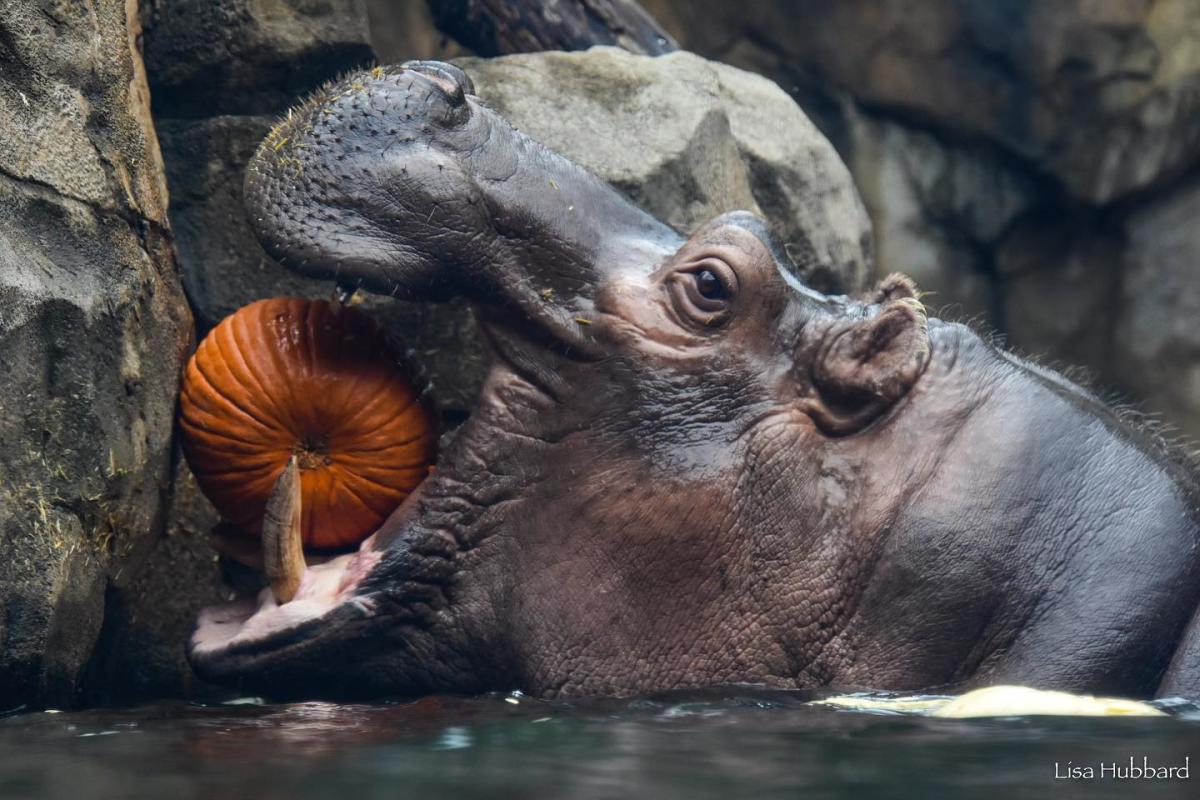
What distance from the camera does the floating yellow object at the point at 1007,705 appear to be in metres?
3.08

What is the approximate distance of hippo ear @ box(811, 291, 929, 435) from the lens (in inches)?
147

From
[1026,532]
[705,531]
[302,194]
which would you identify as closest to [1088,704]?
[1026,532]

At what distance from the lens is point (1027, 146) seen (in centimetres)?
902

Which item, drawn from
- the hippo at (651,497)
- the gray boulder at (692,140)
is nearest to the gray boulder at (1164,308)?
the gray boulder at (692,140)

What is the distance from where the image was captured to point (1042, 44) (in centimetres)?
872

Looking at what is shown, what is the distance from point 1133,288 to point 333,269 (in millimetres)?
6958

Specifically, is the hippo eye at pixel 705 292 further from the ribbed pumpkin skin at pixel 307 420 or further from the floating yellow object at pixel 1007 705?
the floating yellow object at pixel 1007 705

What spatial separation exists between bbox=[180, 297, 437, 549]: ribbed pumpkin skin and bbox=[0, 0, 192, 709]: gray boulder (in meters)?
0.16

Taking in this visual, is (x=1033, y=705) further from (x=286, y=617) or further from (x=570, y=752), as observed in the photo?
(x=286, y=617)

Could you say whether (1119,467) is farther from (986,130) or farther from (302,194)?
(986,130)

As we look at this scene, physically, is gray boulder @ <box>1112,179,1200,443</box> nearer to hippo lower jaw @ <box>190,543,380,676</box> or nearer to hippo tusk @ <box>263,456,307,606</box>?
hippo lower jaw @ <box>190,543,380,676</box>

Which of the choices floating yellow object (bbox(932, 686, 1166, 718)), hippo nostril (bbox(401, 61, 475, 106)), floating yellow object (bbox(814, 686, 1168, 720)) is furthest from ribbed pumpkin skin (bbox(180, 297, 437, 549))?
floating yellow object (bbox(932, 686, 1166, 718))
